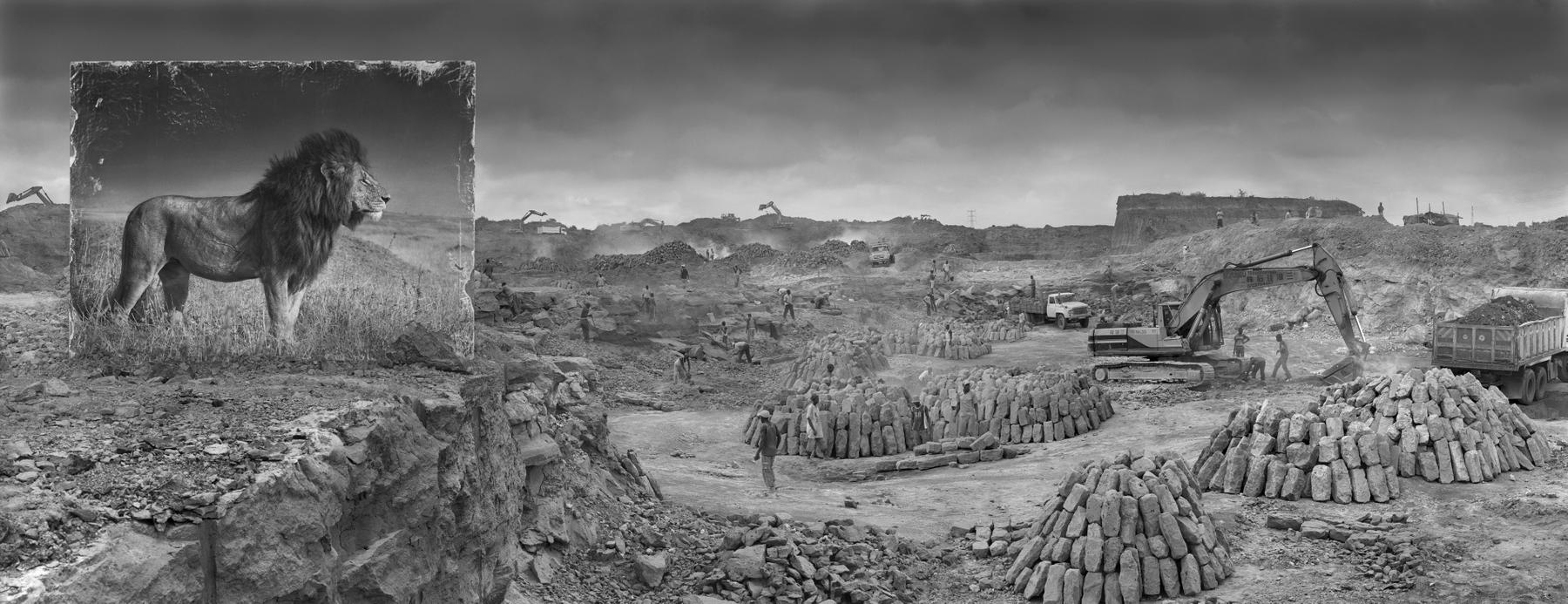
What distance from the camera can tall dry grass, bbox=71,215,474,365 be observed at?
769 cm

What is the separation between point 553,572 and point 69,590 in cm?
465

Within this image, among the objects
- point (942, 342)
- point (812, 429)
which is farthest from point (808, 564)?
point (942, 342)

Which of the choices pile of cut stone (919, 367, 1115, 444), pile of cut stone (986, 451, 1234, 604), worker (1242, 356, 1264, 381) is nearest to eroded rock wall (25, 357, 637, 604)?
pile of cut stone (986, 451, 1234, 604)

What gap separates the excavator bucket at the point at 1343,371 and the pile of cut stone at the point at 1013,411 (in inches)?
245

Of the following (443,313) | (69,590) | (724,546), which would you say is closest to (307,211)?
(443,313)

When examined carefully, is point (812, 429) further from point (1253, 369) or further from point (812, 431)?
point (1253, 369)

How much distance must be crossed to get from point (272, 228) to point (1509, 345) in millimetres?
18686

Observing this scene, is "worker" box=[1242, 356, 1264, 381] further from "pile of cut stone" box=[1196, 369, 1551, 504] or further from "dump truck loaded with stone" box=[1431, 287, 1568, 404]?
"pile of cut stone" box=[1196, 369, 1551, 504]

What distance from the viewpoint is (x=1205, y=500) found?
13.3 metres

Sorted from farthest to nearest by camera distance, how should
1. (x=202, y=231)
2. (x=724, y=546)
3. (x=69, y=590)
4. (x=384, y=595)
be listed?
(x=724, y=546), (x=202, y=231), (x=384, y=595), (x=69, y=590)

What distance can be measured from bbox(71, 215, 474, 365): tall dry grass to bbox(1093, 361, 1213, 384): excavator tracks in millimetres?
17283

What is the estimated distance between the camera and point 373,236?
26.1 ft

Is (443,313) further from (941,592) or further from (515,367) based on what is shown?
(941,592)

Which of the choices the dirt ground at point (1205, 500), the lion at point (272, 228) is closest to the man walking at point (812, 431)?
the dirt ground at point (1205, 500)
